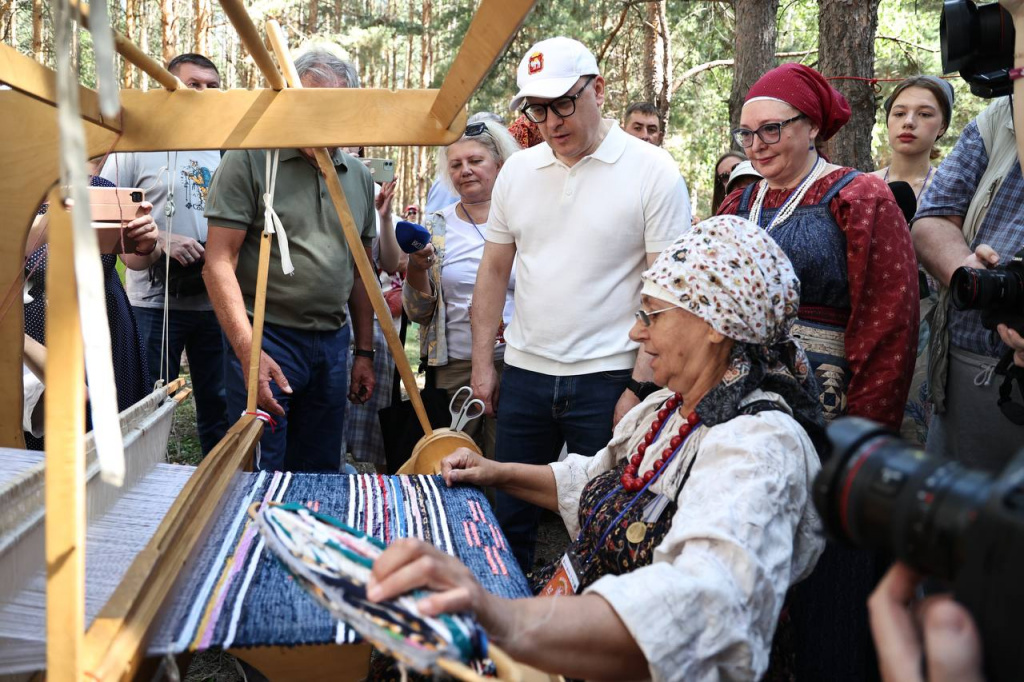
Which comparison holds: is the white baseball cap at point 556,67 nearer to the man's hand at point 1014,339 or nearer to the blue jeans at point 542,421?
the blue jeans at point 542,421

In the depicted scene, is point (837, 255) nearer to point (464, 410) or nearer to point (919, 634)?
point (464, 410)

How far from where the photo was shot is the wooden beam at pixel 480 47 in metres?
1.28

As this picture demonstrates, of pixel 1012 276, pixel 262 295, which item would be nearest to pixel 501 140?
pixel 262 295

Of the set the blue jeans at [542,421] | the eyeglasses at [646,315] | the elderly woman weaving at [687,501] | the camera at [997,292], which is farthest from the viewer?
the blue jeans at [542,421]

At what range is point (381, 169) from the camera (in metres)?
3.41

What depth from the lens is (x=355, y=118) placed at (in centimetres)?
173

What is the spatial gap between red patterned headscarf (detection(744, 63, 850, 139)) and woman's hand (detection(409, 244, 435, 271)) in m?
1.34

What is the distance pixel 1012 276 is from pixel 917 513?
130 cm

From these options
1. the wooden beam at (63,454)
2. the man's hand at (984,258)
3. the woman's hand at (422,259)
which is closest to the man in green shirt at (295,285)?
the woman's hand at (422,259)

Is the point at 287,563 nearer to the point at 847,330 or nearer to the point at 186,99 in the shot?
the point at 186,99

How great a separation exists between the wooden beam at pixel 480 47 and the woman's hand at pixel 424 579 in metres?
0.74

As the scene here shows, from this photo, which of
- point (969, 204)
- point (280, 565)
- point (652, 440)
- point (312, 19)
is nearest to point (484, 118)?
point (969, 204)

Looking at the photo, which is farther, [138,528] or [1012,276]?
[1012,276]

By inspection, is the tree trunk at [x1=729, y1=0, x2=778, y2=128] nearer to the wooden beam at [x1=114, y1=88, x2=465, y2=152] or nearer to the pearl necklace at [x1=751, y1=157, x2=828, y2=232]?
the pearl necklace at [x1=751, y1=157, x2=828, y2=232]
